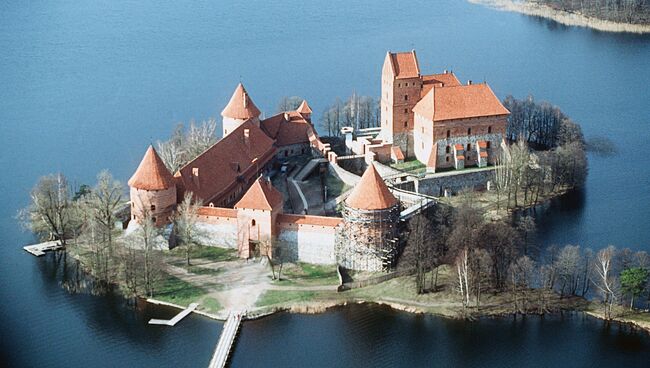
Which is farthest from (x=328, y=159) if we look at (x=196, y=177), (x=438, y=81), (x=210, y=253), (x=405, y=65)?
→ (x=210, y=253)

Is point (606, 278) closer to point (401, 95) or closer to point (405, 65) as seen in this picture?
point (401, 95)

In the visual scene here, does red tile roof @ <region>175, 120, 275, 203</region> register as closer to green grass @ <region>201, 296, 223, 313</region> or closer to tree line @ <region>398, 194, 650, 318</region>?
green grass @ <region>201, 296, 223, 313</region>

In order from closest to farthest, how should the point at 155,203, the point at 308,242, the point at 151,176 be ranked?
the point at 308,242 → the point at 151,176 → the point at 155,203

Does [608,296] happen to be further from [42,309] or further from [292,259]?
[42,309]

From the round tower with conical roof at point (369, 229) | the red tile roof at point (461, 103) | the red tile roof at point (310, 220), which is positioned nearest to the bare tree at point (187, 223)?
the red tile roof at point (310, 220)

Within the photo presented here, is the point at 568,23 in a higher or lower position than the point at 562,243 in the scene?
higher

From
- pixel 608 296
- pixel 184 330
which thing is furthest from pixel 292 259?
pixel 608 296
